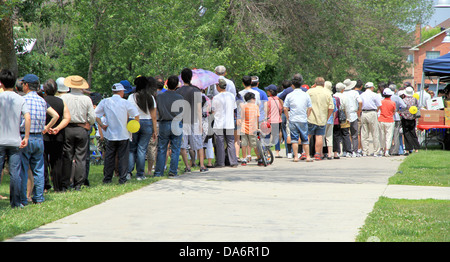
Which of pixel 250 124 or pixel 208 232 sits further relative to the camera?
pixel 250 124

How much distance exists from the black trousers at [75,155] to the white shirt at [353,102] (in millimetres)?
8548

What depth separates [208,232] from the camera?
660 centimetres

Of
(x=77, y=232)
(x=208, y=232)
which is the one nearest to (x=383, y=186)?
(x=208, y=232)

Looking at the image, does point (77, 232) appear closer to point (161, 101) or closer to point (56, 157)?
→ point (56, 157)

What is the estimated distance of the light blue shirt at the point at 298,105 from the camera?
14.8 m

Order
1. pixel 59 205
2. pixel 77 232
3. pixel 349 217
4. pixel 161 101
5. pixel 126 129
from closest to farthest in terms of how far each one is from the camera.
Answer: pixel 77 232, pixel 349 217, pixel 59 205, pixel 126 129, pixel 161 101

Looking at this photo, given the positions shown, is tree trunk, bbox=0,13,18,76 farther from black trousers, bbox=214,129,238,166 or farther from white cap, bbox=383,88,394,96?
white cap, bbox=383,88,394,96

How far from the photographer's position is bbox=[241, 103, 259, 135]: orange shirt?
13.7 metres

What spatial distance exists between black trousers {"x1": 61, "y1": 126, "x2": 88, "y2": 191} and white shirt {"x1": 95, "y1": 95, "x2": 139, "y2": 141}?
1.93 ft

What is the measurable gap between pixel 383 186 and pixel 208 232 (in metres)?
4.97

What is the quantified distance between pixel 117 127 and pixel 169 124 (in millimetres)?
1427

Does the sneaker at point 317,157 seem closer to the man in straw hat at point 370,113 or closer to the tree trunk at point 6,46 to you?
the man in straw hat at point 370,113

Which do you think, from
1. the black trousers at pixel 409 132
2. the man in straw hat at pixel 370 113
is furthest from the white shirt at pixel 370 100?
the black trousers at pixel 409 132
